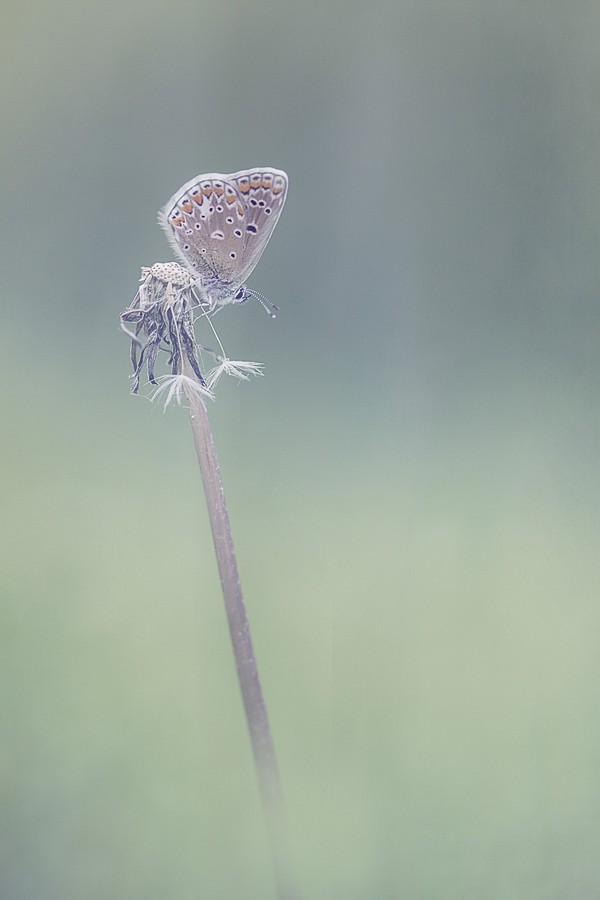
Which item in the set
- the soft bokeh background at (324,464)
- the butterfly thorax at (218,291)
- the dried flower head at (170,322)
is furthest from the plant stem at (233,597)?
the soft bokeh background at (324,464)

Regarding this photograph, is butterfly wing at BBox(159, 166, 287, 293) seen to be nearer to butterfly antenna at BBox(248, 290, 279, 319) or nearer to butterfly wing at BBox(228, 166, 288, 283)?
butterfly wing at BBox(228, 166, 288, 283)

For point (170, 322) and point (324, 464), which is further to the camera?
point (324, 464)

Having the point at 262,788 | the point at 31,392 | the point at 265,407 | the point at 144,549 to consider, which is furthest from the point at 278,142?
the point at 262,788

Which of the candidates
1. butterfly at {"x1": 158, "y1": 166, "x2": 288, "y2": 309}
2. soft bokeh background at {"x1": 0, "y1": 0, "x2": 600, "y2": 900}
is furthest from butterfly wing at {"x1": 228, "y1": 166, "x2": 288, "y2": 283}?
soft bokeh background at {"x1": 0, "y1": 0, "x2": 600, "y2": 900}

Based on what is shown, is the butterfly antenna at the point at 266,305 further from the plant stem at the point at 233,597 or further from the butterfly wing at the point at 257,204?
the plant stem at the point at 233,597

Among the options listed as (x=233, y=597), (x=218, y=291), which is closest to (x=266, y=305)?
(x=218, y=291)

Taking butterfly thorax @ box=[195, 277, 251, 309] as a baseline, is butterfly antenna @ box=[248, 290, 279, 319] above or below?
above

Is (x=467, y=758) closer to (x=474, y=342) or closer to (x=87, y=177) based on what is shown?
(x=474, y=342)

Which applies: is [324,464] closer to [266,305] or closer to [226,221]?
[266,305]
